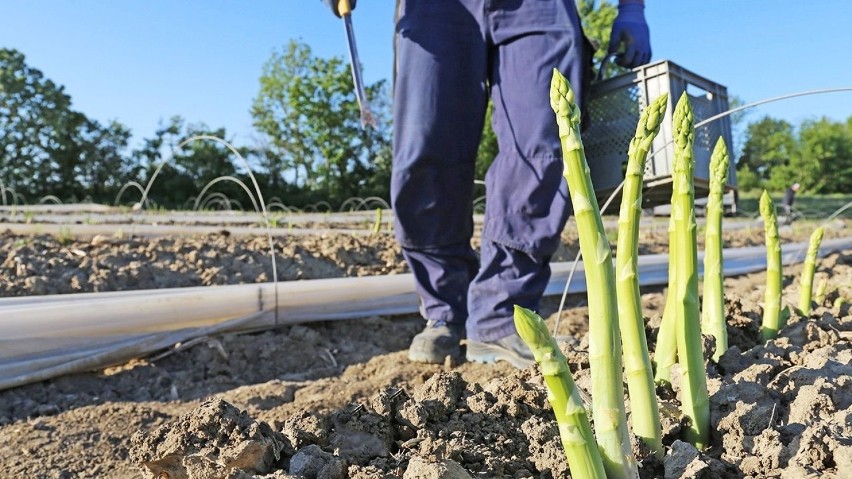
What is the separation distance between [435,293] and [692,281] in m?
1.34

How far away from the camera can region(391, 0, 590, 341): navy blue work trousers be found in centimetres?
201

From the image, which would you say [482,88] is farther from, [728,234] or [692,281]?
[728,234]

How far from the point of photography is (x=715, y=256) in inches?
52.2

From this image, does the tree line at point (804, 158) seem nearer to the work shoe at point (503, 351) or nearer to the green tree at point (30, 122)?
the green tree at point (30, 122)

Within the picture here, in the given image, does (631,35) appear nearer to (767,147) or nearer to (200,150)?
(200,150)

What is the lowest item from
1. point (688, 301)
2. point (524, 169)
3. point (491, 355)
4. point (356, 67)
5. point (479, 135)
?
point (491, 355)

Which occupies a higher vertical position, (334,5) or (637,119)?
(334,5)

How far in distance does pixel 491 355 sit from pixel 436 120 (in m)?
0.76

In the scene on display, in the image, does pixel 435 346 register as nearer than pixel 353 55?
Yes

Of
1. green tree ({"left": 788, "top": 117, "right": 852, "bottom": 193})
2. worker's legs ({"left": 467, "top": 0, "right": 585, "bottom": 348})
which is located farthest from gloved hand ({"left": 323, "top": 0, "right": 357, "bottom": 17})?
green tree ({"left": 788, "top": 117, "right": 852, "bottom": 193})

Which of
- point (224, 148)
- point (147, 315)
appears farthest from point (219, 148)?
point (147, 315)

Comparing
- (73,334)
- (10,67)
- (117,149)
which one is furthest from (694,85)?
(10,67)

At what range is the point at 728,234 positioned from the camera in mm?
7738

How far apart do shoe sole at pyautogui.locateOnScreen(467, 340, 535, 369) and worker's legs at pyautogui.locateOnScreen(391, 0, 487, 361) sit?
0.16 m
